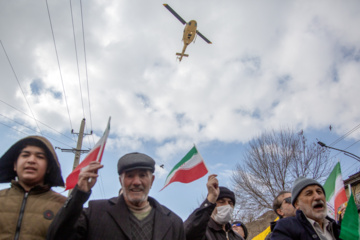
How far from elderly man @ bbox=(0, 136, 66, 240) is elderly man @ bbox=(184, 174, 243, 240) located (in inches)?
47.2

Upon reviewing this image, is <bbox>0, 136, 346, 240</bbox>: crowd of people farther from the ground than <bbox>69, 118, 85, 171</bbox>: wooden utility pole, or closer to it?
closer to it

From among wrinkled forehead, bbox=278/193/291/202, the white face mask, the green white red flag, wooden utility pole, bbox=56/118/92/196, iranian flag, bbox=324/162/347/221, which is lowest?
the green white red flag

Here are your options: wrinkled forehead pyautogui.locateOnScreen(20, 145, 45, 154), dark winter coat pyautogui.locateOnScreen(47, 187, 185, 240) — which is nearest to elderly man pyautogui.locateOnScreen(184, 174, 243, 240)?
dark winter coat pyautogui.locateOnScreen(47, 187, 185, 240)

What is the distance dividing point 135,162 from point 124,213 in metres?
0.40

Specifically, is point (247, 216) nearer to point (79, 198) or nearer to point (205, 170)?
point (205, 170)

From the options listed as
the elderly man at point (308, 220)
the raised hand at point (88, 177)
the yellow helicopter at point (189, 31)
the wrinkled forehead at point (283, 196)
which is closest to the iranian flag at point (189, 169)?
the elderly man at point (308, 220)

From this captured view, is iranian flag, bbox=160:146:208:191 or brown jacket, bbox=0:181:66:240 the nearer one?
brown jacket, bbox=0:181:66:240

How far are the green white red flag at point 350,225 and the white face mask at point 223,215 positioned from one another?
121 cm

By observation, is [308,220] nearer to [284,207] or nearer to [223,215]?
[223,215]

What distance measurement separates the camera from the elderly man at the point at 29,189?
211cm

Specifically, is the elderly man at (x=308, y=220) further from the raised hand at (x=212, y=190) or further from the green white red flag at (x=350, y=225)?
the raised hand at (x=212, y=190)

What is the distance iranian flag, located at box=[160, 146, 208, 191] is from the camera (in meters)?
3.17

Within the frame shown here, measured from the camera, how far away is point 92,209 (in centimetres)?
231

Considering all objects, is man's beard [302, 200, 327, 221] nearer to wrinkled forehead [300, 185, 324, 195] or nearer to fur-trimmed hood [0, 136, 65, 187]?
wrinkled forehead [300, 185, 324, 195]
